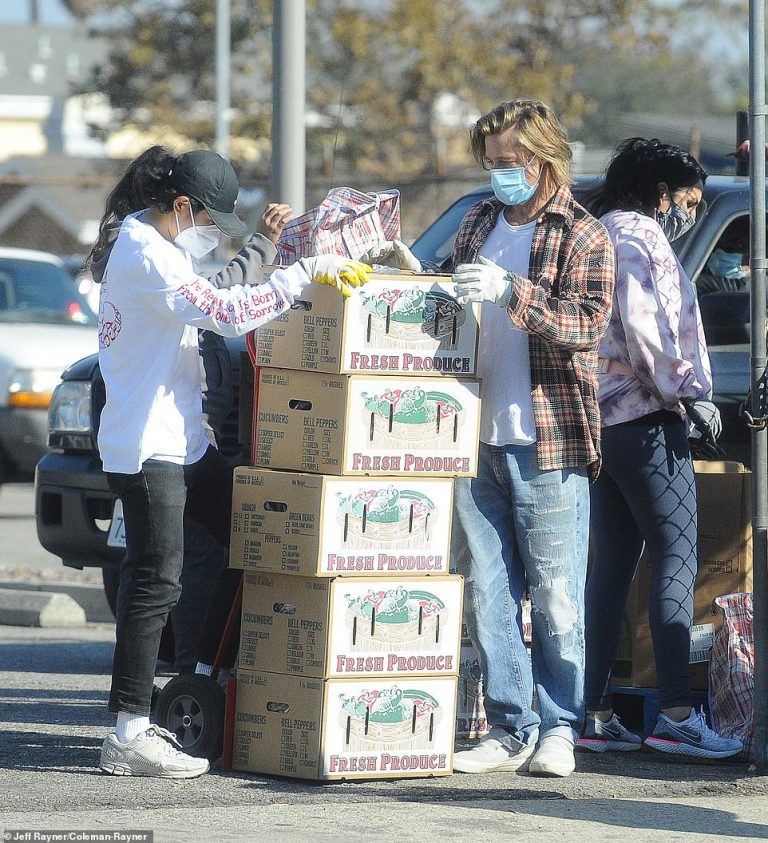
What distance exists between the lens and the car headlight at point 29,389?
11.0 metres

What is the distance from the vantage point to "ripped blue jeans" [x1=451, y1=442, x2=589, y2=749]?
462 centimetres

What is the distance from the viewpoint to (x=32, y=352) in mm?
11203

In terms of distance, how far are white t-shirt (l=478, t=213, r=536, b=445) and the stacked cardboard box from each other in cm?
9

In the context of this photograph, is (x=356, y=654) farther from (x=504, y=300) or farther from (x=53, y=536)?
(x=53, y=536)

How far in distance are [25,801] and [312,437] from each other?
128 cm

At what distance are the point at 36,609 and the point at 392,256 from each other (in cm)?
409

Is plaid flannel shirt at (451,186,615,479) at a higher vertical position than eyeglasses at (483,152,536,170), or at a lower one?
lower

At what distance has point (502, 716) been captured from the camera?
15.7 feet

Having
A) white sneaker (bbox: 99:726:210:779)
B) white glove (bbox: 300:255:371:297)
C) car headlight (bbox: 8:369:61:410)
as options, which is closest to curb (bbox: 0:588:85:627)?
car headlight (bbox: 8:369:61:410)

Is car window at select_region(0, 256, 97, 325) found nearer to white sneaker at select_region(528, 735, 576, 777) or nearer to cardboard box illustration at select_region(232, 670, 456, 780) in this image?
cardboard box illustration at select_region(232, 670, 456, 780)

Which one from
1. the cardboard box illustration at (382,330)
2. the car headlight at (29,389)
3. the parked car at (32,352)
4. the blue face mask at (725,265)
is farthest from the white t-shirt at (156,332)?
the car headlight at (29,389)

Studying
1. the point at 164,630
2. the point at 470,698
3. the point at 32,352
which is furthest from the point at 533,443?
the point at 32,352

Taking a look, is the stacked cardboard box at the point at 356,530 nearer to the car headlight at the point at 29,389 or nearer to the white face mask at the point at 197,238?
the white face mask at the point at 197,238

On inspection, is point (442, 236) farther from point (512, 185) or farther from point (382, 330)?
point (382, 330)
